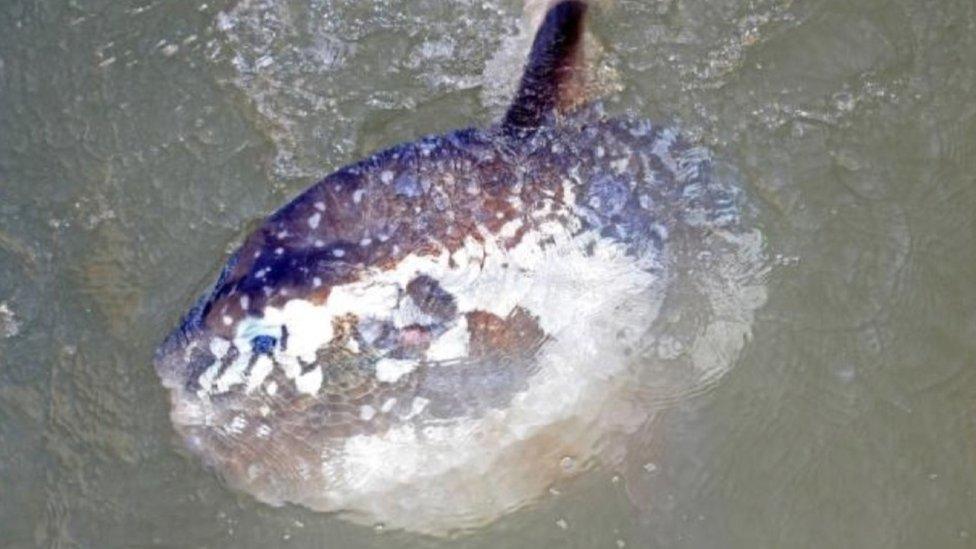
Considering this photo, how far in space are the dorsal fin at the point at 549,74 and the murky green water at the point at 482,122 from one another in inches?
3.4

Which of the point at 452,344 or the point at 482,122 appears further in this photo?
the point at 482,122

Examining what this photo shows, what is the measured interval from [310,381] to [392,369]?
0.13 metres

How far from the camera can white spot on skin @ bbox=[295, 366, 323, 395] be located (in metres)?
1.84

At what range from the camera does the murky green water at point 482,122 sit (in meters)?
1.96

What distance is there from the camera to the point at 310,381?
185 cm

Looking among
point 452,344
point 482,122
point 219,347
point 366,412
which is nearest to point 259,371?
point 219,347

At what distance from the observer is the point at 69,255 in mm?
2180

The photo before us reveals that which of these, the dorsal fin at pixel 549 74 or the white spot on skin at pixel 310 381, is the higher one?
the dorsal fin at pixel 549 74

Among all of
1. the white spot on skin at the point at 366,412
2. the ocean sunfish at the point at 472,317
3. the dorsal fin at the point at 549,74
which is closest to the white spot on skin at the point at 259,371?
the ocean sunfish at the point at 472,317

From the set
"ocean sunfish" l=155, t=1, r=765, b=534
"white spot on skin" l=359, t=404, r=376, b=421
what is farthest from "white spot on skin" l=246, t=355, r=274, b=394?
"white spot on skin" l=359, t=404, r=376, b=421

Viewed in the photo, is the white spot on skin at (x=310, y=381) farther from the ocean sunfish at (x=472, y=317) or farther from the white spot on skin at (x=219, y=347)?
the white spot on skin at (x=219, y=347)

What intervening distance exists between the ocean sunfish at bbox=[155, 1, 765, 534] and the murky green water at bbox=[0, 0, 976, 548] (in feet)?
0.22

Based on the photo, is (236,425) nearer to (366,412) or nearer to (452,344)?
(366,412)

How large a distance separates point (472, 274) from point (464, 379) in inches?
7.1
